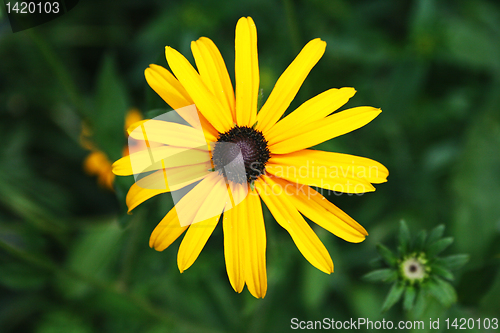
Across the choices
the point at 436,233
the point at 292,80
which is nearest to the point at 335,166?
the point at 292,80

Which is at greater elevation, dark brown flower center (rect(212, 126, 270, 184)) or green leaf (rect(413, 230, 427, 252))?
dark brown flower center (rect(212, 126, 270, 184))

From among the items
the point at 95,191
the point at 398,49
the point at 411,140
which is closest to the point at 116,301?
the point at 95,191

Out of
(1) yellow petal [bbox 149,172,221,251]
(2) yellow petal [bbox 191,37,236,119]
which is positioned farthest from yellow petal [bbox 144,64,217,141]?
(1) yellow petal [bbox 149,172,221,251]

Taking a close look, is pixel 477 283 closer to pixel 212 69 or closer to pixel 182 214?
pixel 182 214

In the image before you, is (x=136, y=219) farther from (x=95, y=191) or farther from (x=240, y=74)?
(x=240, y=74)

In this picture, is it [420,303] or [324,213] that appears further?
[420,303]

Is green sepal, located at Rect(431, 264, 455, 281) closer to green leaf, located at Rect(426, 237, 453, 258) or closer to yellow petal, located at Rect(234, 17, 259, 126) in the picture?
green leaf, located at Rect(426, 237, 453, 258)
